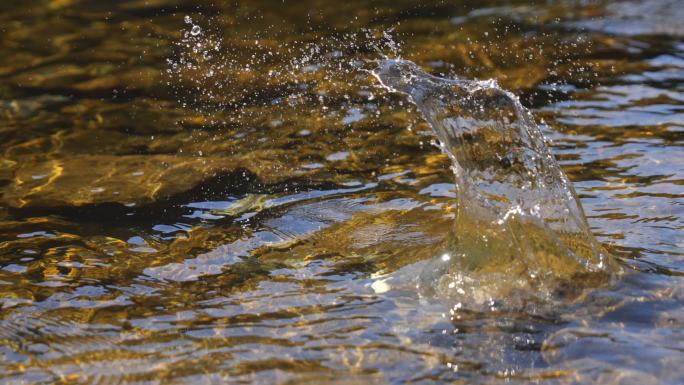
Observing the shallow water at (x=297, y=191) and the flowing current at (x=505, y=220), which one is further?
the flowing current at (x=505, y=220)

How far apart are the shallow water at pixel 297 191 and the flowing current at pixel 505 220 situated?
11cm

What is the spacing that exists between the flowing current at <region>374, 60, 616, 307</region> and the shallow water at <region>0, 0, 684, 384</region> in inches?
4.5

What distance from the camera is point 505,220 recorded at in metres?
3.98

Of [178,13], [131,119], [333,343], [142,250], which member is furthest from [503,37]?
[333,343]

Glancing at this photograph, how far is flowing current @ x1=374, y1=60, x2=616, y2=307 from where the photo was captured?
149 inches

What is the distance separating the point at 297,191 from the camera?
5000mm

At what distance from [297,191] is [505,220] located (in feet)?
4.51

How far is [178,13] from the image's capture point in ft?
27.2

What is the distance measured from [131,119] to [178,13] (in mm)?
2389

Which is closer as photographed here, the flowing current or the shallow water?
the shallow water

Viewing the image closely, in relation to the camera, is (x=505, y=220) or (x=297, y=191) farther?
(x=297, y=191)

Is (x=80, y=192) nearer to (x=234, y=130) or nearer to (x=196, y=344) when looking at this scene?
(x=234, y=130)

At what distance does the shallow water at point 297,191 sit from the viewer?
3365 millimetres

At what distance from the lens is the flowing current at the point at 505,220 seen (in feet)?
12.4
